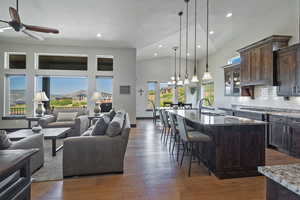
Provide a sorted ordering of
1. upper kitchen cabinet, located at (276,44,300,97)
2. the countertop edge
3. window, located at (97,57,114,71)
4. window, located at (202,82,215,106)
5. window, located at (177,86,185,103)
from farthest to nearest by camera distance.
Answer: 1. window, located at (177,86,185,103)
2. window, located at (202,82,215,106)
3. window, located at (97,57,114,71)
4. upper kitchen cabinet, located at (276,44,300,97)
5. the countertop edge

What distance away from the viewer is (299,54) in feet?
12.6

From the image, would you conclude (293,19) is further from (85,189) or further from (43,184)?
(43,184)

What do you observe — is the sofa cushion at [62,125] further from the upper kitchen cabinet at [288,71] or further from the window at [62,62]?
the upper kitchen cabinet at [288,71]

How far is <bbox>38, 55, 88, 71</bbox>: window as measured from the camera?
22.4ft

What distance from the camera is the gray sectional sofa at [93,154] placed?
272 cm

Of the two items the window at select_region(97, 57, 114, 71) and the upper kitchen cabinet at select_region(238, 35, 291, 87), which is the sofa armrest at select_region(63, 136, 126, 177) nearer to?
the upper kitchen cabinet at select_region(238, 35, 291, 87)

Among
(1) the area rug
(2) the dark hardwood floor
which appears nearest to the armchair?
(1) the area rug

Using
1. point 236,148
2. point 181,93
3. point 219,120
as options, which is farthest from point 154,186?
point 181,93

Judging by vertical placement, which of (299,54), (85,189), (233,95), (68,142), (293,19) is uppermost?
(293,19)

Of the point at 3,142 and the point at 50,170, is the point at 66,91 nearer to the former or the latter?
the point at 50,170

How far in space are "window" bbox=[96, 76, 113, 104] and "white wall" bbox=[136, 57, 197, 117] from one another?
3093mm

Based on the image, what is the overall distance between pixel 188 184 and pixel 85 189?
1.46 meters

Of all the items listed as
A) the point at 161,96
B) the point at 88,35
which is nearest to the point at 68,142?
the point at 88,35

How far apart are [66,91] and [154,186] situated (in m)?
5.97
